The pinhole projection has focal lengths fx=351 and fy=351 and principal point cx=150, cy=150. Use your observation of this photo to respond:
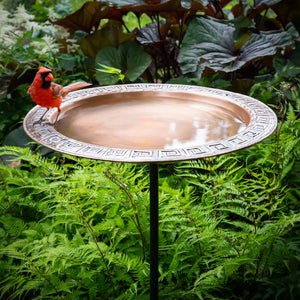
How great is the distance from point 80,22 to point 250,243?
90.1 inches

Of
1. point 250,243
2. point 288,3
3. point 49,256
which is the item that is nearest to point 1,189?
point 49,256

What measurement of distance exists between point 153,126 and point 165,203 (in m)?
0.78

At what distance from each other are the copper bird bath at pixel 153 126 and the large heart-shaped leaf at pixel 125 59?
0.97m

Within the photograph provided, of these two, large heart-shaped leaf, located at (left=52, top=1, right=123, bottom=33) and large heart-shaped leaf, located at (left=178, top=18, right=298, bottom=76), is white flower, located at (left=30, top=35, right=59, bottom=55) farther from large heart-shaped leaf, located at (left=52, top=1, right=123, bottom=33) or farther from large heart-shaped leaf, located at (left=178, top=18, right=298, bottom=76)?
large heart-shaped leaf, located at (left=178, top=18, right=298, bottom=76)

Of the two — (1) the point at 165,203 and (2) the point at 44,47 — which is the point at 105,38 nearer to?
(2) the point at 44,47

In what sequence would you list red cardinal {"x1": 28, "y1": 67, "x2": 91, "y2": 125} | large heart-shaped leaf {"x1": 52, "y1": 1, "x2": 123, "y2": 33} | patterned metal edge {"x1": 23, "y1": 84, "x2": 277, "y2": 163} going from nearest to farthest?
1. patterned metal edge {"x1": 23, "y1": 84, "x2": 277, "y2": 163}
2. red cardinal {"x1": 28, "y1": 67, "x2": 91, "y2": 125}
3. large heart-shaped leaf {"x1": 52, "y1": 1, "x2": 123, "y2": 33}

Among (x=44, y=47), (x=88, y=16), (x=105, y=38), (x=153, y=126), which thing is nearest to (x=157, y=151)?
(x=153, y=126)

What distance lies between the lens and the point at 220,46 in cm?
259

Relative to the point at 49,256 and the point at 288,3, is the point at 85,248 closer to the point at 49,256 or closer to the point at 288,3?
the point at 49,256

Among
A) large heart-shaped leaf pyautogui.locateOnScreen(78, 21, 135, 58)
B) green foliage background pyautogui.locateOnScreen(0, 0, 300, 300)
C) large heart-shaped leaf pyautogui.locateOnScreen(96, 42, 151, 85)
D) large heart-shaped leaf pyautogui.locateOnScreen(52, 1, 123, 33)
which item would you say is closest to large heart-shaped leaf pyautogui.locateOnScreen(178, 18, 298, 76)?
green foliage background pyautogui.locateOnScreen(0, 0, 300, 300)

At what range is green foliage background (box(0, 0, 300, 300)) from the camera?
1.51 metres

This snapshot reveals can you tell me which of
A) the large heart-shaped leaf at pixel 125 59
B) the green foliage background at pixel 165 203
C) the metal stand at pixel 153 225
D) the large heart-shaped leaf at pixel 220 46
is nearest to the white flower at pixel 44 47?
the green foliage background at pixel 165 203

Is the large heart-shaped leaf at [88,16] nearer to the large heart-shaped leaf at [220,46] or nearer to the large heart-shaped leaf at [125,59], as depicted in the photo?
the large heart-shaped leaf at [125,59]

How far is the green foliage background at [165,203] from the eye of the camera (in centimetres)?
151
